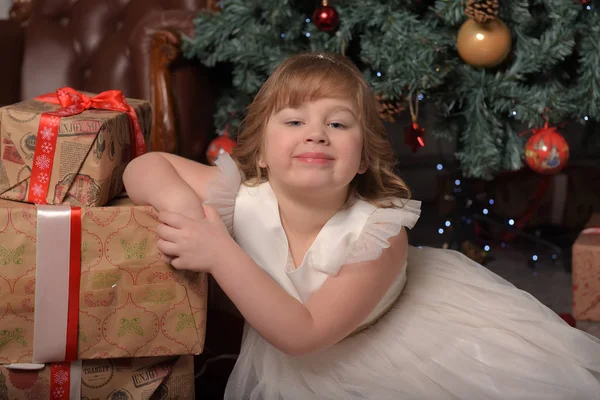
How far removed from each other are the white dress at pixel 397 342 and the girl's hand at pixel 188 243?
0.16 metres

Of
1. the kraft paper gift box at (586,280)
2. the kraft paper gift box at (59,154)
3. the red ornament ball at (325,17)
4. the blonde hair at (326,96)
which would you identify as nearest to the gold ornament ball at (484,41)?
the red ornament ball at (325,17)

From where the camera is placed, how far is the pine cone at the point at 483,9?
1.88 metres

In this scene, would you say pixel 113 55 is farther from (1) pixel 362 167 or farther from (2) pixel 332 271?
(2) pixel 332 271

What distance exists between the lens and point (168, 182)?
1.24 m

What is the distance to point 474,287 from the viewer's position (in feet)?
4.81

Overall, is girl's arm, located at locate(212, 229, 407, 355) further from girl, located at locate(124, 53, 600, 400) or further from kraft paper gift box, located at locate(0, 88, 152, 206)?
kraft paper gift box, located at locate(0, 88, 152, 206)

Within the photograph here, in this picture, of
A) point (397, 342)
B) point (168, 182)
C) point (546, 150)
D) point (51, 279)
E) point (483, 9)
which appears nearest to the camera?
point (51, 279)

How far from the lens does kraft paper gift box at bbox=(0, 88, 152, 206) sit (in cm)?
125

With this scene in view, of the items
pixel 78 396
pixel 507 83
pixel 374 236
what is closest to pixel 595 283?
pixel 507 83

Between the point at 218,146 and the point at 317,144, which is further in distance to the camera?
the point at 218,146

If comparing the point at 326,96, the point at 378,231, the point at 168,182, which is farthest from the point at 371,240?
the point at 168,182

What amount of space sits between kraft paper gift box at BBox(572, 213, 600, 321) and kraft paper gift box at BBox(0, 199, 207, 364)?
45.4 inches

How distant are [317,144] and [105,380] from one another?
536mm

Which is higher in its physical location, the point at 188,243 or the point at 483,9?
the point at 483,9
